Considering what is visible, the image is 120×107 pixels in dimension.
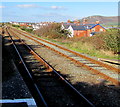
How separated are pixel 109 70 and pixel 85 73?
5.36ft

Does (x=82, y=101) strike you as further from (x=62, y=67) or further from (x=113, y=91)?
(x=62, y=67)

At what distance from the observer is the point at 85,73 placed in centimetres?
882

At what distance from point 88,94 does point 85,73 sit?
2666 millimetres

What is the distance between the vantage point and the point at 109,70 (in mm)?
9656

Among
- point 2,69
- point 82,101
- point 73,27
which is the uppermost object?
point 73,27

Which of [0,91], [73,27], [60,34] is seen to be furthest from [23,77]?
[73,27]

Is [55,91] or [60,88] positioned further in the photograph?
[60,88]

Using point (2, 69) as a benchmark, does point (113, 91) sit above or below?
below

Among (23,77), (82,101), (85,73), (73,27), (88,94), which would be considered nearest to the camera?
(82,101)

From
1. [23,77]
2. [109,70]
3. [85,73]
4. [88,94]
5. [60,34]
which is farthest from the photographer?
[60,34]

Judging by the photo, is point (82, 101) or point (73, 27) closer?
point (82, 101)

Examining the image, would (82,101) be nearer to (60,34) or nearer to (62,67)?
(62,67)

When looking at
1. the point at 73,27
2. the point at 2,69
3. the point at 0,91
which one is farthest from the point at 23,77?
the point at 73,27

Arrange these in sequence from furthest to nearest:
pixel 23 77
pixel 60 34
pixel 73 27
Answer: pixel 73 27 < pixel 60 34 < pixel 23 77
